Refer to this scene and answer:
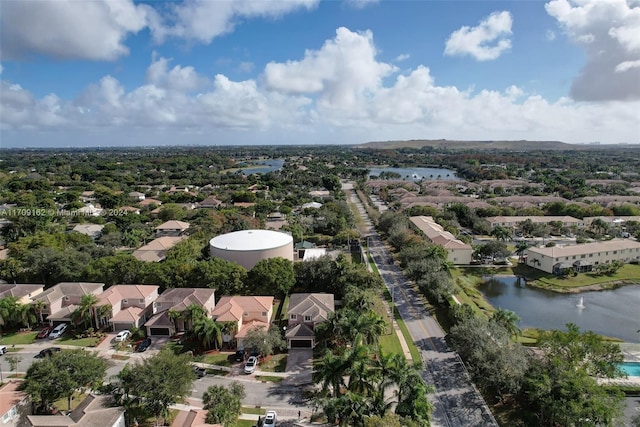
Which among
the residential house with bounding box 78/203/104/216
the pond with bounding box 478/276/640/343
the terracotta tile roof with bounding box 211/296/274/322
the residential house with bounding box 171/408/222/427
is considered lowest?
the pond with bounding box 478/276/640/343

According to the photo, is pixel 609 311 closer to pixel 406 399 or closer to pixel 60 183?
pixel 406 399

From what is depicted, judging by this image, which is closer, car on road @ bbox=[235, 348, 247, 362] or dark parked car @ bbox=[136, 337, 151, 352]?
car on road @ bbox=[235, 348, 247, 362]

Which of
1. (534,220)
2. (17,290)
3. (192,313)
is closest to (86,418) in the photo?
(192,313)

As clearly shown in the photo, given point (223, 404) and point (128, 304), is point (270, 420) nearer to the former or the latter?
point (223, 404)

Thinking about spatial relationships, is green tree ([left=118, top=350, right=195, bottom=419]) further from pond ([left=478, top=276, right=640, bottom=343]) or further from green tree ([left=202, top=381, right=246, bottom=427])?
pond ([left=478, top=276, right=640, bottom=343])

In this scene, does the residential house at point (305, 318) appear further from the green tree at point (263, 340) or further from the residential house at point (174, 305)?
the residential house at point (174, 305)

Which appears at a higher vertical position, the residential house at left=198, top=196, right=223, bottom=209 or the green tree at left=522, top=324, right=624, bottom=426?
the residential house at left=198, top=196, right=223, bottom=209

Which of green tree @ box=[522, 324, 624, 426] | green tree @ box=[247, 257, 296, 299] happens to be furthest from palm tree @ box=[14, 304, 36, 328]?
green tree @ box=[522, 324, 624, 426]
